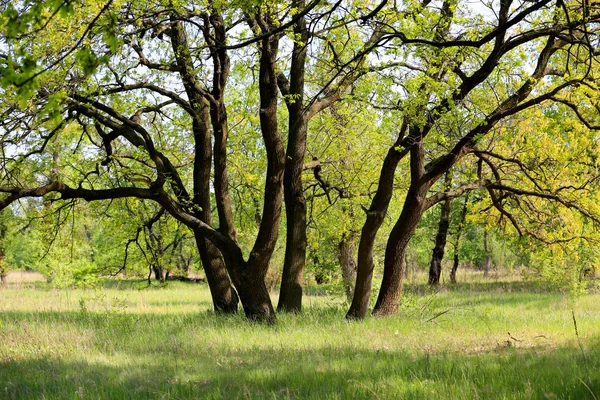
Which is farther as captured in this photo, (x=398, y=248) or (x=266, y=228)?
(x=398, y=248)

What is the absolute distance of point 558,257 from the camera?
15.9 metres

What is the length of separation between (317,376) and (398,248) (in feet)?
21.0

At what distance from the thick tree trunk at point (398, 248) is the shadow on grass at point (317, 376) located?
449 cm

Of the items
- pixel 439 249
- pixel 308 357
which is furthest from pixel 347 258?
pixel 308 357

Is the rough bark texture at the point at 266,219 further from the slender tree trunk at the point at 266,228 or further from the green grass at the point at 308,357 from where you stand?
the green grass at the point at 308,357

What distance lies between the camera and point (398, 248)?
1254 cm

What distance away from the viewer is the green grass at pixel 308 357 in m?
5.90

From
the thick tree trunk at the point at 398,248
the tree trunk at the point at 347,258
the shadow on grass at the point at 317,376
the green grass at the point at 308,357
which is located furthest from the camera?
the tree trunk at the point at 347,258

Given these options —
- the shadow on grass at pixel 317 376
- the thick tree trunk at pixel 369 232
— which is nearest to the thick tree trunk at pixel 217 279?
the thick tree trunk at pixel 369 232

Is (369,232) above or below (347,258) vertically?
above

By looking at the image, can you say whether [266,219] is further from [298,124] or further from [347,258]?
[347,258]

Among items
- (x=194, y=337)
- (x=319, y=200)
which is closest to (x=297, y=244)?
(x=194, y=337)

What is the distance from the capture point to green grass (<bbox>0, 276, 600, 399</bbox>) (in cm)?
590

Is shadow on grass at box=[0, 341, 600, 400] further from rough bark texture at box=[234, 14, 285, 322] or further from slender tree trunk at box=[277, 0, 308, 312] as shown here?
slender tree trunk at box=[277, 0, 308, 312]
